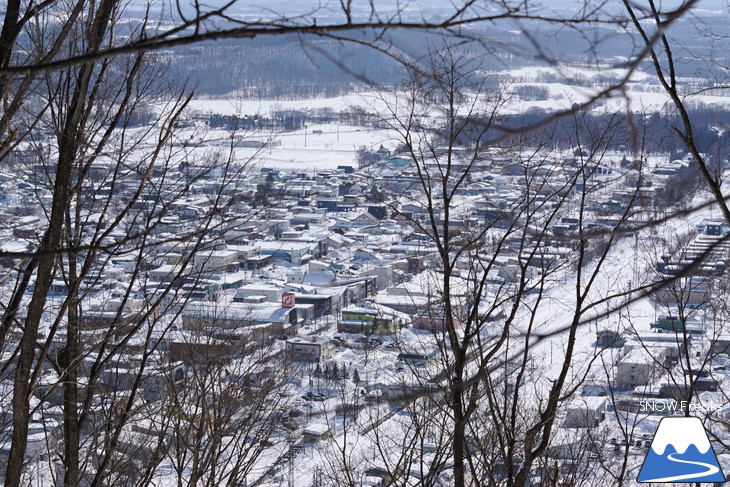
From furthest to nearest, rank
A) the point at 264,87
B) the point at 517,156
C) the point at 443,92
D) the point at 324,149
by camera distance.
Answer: the point at 324,149 < the point at 264,87 < the point at 517,156 < the point at 443,92

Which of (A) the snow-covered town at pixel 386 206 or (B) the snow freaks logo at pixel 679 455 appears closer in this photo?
(A) the snow-covered town at pixel 386 206

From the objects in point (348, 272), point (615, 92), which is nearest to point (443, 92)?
point (615, 92)

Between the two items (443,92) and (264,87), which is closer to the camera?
(443,92)

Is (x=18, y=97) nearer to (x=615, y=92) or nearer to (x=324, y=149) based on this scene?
(x=615, y=92)

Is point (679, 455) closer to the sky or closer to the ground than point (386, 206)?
closer to the ground

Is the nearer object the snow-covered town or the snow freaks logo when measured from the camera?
the snow-covered town

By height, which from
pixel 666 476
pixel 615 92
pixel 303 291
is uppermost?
pixel 615 92

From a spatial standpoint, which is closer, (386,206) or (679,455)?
(679,455)

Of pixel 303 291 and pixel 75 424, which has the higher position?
pixel 75 424
